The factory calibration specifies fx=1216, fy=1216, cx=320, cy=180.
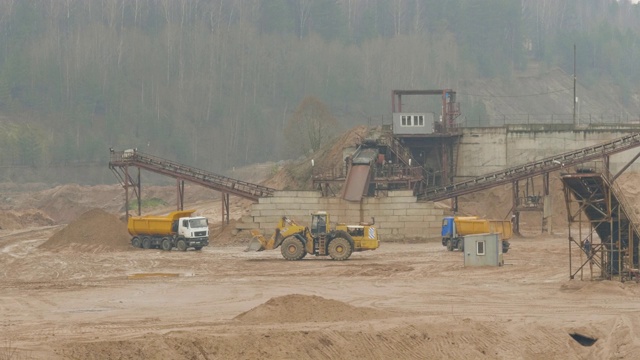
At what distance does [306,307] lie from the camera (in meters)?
34.7

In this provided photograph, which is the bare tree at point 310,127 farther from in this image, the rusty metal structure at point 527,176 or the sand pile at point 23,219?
the rusty metal structure at point 527,176

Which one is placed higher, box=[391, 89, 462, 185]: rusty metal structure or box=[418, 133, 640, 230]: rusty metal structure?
box=[391, 89, 462, 185]: rusty metal structure

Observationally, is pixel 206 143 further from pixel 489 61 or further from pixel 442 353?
pixel 442 353

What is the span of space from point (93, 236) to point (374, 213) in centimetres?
1652

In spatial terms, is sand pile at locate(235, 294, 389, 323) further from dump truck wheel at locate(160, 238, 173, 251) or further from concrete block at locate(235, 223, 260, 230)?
concrete block at locate(235, 223, 260, 230)

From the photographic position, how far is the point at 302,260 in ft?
188

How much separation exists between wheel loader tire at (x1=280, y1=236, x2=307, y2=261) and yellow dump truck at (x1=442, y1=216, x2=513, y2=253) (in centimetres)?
946

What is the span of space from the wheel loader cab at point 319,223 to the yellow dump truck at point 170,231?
36.3 feet

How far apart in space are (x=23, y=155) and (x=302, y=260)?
8496cm

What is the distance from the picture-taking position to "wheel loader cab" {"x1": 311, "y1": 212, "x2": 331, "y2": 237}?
56281 mm

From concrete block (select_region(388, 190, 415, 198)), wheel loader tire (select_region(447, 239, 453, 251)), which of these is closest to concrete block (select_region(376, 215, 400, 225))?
concrete block (select_region(388, 190, 415, 198))

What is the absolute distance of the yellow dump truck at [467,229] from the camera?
6109 centimetres

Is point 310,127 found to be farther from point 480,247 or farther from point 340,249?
point 480,247

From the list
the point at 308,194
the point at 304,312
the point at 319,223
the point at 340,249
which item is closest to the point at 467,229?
the point at 340,249
